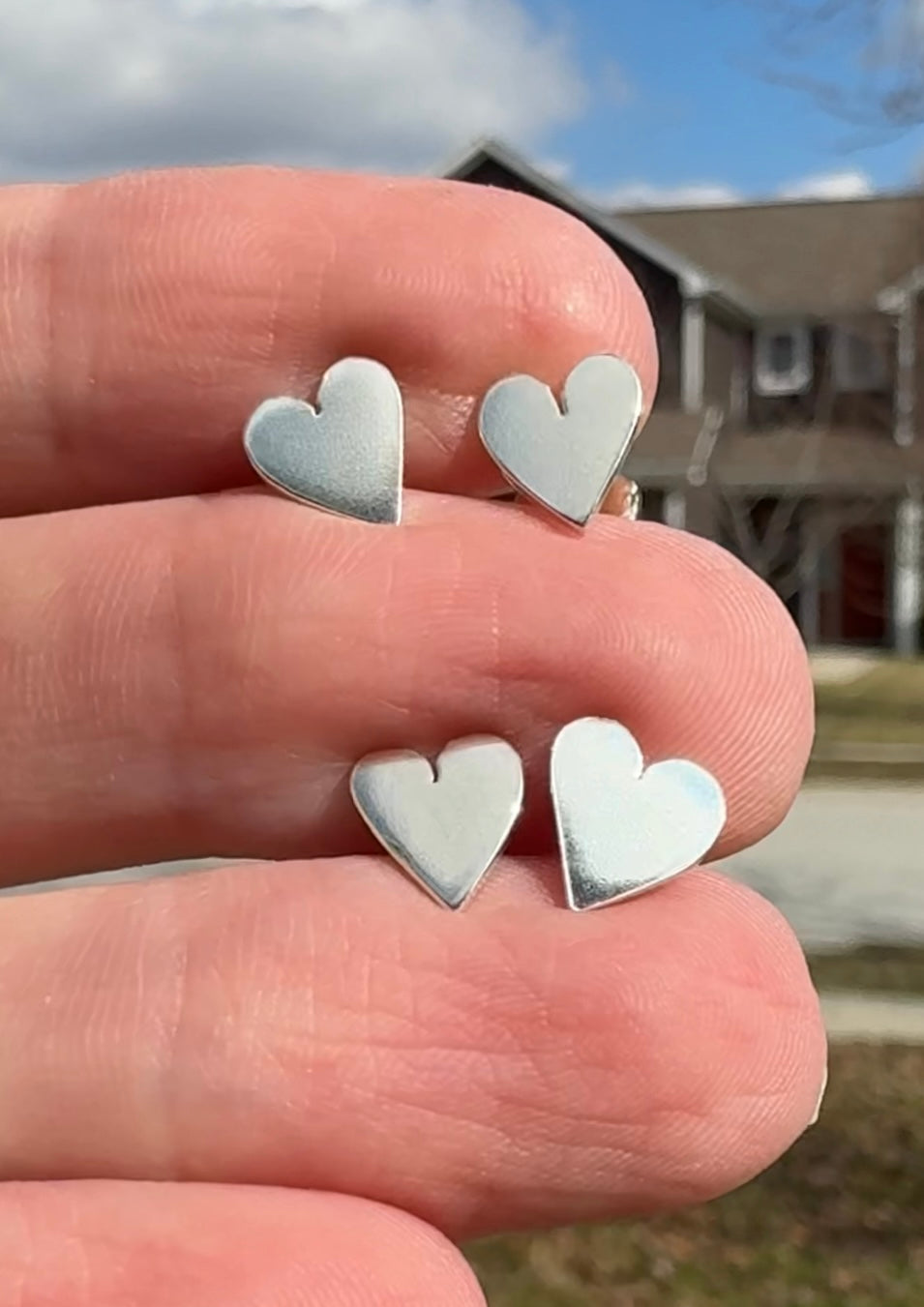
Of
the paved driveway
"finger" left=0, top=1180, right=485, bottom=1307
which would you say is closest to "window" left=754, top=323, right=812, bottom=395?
the paved driveway

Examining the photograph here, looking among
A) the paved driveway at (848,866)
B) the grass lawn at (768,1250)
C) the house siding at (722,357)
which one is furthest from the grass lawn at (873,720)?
the grass lawn at (768,1250)

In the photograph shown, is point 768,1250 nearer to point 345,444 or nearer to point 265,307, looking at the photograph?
point 345,444

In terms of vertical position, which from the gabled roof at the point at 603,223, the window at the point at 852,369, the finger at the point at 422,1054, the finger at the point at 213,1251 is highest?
the gabled roof at the point at 603,223

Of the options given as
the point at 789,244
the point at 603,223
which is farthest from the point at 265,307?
the point at 789,244

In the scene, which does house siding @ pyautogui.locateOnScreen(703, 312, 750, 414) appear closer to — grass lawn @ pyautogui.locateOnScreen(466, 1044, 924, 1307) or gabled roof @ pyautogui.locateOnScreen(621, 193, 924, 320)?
gabled roof @ pyautogui.locateOnScreen(621, 193, 924, 320)

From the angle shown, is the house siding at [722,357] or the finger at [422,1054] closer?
the finger at [422,1054]

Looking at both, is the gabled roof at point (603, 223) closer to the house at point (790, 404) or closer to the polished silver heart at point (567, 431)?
the house at point (790, 404)

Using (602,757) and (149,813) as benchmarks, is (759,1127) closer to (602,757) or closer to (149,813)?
(602,757)
